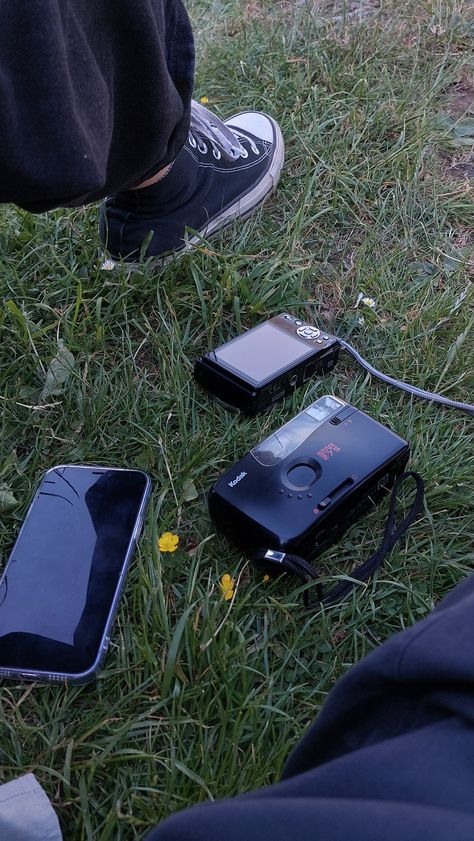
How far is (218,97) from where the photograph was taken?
2.19 m

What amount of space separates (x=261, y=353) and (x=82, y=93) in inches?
23.4

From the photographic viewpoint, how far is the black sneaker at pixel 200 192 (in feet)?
5.38

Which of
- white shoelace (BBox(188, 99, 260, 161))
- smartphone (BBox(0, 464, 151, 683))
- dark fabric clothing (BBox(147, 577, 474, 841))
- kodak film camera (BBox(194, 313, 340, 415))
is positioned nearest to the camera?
dark fabric clothing (BBox(147, 577, 474, 841))

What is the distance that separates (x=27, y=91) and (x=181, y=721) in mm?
880

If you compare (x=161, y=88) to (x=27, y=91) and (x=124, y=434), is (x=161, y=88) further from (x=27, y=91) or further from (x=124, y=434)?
(x=124, y=434)

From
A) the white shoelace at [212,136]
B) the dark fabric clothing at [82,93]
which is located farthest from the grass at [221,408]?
the dark fabric clothing at [82,93]

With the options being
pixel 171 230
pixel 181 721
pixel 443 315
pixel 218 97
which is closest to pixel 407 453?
pixel 443 315

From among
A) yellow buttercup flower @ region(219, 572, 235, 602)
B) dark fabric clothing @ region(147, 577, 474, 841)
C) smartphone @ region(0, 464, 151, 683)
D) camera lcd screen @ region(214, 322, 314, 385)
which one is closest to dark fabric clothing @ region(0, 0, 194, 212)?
camera lcd screen @ region(214, 322, 314, 385)

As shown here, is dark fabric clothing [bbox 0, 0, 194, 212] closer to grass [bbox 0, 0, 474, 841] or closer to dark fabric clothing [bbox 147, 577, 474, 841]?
grass [bbox 0, 0, 474, 841]

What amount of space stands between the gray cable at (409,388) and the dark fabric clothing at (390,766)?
0.87 m

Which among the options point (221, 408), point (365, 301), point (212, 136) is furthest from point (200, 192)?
point (221, 408)

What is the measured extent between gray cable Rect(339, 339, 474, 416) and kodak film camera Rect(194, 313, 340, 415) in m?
0.05

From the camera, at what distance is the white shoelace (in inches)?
69.9

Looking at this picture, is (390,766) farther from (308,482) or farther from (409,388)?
(409,388)
